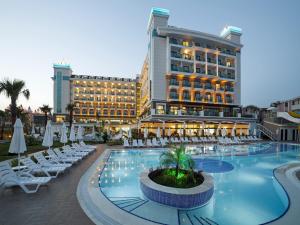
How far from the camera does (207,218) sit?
183 inches

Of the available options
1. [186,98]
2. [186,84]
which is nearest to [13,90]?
[186,98]

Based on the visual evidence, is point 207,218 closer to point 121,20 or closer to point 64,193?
point 64,193

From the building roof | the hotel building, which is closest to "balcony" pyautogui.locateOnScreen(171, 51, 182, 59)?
the building roof

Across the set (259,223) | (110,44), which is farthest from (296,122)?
(110,44)

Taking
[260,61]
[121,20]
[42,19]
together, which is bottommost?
[42,19]

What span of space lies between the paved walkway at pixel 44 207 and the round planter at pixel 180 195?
2.04m

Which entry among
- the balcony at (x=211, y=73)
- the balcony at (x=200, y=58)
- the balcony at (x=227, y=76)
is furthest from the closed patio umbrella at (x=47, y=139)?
the balcony at (x=227, y=76)

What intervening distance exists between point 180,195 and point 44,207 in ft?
12.2

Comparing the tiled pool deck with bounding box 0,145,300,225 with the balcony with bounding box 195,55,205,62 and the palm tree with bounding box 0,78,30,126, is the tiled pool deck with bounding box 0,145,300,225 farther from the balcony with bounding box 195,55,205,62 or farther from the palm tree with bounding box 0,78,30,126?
the balcony with bounding box 195,55,205,62

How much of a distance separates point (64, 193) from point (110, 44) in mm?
71227

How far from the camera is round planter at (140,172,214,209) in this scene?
5.02 metres

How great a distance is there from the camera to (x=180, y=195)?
4973 millimetres

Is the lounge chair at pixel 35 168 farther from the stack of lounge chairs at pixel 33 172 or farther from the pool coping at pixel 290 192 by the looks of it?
the pool coping at pixel 290 192

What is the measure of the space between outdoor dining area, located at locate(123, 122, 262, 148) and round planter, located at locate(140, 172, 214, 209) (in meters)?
12.9
